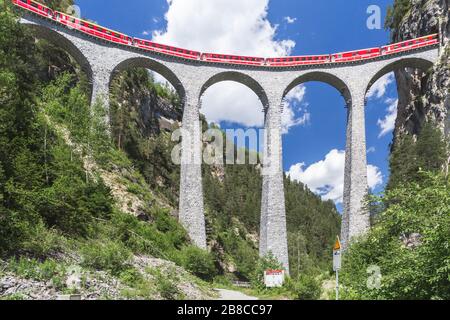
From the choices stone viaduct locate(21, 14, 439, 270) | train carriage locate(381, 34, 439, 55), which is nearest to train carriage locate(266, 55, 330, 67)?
stone viaduct locate(21, 14, 439, 270)

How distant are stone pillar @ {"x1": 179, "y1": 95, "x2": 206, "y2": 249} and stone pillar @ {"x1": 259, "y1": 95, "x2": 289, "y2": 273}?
481 centimetres

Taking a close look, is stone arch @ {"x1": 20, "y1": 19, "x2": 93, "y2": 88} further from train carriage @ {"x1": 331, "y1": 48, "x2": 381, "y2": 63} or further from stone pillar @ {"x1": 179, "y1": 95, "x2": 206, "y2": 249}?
train carriage @ {"x1": 331, "y1": 48, "x2": 381, "y2": 63}

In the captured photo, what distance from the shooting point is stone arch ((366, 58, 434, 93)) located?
33.3 metres

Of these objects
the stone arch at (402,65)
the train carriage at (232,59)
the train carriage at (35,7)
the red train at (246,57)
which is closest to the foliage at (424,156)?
the stone arch at (402,65)

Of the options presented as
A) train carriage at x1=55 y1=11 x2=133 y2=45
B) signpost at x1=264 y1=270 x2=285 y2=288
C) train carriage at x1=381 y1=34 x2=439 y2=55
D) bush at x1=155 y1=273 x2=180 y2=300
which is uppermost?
train carriage at x1=381 y1=34 x2=439 y2=55

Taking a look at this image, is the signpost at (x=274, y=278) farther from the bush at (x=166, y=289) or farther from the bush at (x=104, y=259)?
the bush at (x=104, y=259)

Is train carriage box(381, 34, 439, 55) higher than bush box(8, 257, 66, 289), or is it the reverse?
train carriage box(381, 34, 439, 55)

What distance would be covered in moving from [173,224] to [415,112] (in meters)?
24.8

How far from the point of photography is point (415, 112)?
35969mm

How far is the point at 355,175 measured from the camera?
31.2m

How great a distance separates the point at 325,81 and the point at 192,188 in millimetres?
15949
